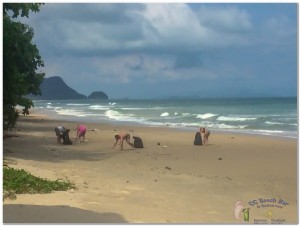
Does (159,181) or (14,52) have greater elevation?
(14,52)

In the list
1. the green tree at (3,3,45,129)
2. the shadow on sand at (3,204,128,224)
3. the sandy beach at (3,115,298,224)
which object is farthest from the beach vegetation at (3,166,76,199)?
Result: the green tree at (3,3,45,129)

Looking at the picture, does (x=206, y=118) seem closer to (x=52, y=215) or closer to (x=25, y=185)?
(x=25, y=185)

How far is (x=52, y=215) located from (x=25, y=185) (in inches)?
78.0

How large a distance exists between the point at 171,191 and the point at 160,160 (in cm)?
478

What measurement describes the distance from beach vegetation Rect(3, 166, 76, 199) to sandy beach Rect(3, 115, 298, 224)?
26 cm

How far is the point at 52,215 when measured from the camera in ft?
17.0

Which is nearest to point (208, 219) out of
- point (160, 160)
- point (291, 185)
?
point (291, 185)

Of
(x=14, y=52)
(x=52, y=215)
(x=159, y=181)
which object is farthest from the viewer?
(x=14, y=52)

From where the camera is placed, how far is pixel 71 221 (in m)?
5.00

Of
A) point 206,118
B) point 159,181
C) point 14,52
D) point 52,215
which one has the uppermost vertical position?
point 14,52

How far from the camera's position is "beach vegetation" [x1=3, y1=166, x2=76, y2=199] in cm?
665

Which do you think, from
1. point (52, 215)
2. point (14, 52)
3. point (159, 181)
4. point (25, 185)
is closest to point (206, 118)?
point (14, 52)

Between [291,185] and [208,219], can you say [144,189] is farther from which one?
[291,185]

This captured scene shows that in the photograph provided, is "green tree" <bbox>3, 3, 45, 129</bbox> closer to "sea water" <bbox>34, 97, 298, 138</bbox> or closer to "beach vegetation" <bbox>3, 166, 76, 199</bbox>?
"beach vegetation" <bbox>3, 166, 76, 199</bbox>
